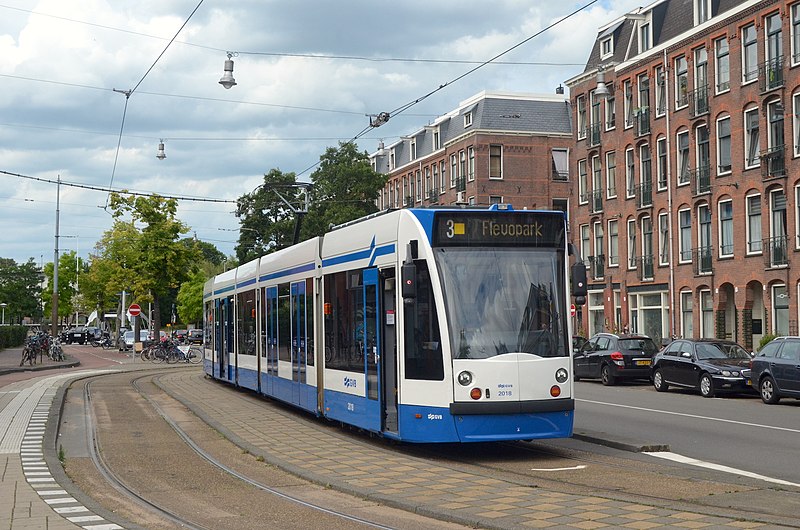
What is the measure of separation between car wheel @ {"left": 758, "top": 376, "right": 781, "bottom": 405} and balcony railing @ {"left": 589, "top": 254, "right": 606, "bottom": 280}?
87.2 ft

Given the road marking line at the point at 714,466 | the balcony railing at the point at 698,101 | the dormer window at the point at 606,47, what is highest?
the dormer window at the point at 606,47

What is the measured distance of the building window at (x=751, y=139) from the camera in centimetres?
3750

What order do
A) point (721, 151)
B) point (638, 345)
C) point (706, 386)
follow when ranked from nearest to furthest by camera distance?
point (706, 386), point (638, 345), point (721, 151)

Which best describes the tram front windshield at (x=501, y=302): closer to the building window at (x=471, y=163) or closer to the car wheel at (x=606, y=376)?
the car wheel at (x=606, y=376)

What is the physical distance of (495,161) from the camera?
A: 210 ft

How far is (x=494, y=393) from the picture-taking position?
11.8 metres

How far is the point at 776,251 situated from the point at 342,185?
36.1 m

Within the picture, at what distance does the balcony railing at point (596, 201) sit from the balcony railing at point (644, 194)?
128 inches

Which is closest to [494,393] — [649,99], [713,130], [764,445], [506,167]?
[764,445]

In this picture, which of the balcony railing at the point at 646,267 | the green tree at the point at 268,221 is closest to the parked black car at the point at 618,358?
the balcony railing at the point at 646,267

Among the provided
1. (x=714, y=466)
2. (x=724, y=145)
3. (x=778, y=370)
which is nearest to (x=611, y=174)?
(x=724, y=145)

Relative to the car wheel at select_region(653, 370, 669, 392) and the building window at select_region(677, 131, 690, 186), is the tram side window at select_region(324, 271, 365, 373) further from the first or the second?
the building window at select_region(677, 131, 690, 186)

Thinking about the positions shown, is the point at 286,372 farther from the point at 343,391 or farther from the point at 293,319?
the point at 343,391

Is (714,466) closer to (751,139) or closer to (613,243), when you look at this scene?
(751,139)
